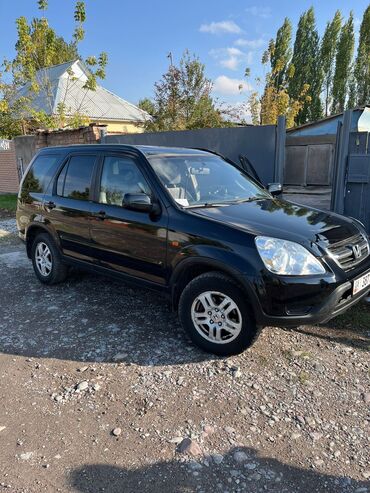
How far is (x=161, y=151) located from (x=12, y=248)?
4661mm

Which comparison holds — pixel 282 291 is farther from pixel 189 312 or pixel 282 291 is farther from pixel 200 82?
pixel 200 82

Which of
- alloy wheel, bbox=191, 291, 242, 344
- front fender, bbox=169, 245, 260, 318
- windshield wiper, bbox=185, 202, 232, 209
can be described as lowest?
alloy wheel, bbox=191, 291, 242, 344

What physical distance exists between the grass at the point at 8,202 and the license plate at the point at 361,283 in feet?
35.8

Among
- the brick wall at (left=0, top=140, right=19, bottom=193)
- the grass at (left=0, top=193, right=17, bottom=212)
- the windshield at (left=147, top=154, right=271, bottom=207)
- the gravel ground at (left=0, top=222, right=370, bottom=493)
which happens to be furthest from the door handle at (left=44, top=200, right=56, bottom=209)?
the brick wall at (left=0, top=140, right=19, bottom=193)

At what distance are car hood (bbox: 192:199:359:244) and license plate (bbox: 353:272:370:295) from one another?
37 cm

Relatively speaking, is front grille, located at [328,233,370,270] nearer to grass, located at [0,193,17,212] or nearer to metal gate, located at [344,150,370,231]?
metal gate, located at [344,150,370,231]

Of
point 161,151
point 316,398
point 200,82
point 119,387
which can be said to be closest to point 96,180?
point 161,151

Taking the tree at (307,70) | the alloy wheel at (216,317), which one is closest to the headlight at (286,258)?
the alloy wheel at (216,317)

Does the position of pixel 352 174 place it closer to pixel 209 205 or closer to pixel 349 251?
pixel 349 251

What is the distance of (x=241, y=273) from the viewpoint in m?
3.17

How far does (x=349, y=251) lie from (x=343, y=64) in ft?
107

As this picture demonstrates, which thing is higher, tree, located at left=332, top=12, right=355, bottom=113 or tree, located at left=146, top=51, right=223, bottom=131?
tree, located at left=332, top=12, right=355, bottom=113

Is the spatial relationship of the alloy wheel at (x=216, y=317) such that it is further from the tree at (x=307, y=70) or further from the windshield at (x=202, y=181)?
the tree at (x=307, y=70)

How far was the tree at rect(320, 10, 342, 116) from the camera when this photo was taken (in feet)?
103
